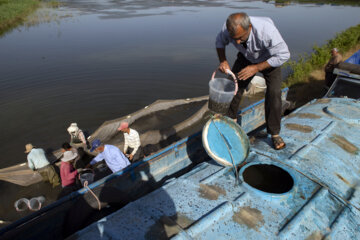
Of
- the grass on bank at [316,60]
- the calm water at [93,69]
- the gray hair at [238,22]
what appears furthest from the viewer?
the grass on bank at [316,60]

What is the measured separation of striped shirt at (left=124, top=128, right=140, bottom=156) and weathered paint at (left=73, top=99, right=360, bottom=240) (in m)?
2.41

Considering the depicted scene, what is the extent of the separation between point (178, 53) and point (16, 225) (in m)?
14.7

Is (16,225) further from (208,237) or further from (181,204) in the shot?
(208,237)

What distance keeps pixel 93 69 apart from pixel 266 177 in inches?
497

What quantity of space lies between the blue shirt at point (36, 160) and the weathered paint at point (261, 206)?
373 cm

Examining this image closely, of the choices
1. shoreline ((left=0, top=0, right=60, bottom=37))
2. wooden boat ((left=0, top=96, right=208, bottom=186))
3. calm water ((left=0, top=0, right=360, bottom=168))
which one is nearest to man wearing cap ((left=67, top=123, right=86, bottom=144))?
wooden boat ((left=0, top=96, right=208, bottom=186))

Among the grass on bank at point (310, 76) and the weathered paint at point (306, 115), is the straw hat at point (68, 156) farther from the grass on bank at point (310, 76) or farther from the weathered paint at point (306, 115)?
the grass on bank at point (310, 76)

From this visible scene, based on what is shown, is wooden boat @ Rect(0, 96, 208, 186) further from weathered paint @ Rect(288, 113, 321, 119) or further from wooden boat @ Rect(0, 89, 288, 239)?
weathered paint @ Rect(288, 113, 321, 119)

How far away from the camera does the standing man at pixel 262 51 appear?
2514 millimetres

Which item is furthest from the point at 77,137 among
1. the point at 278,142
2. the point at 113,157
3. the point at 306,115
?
the point at 306,115

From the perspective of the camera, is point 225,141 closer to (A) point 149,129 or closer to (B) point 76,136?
(A) point 149,129

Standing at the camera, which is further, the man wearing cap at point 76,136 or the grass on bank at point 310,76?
the grass on bank at point 310,76

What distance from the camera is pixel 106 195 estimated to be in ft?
10.5

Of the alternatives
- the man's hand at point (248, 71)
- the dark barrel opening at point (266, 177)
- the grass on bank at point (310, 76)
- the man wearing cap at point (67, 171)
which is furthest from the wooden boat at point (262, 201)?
the grass on bank at point (310, 76)
